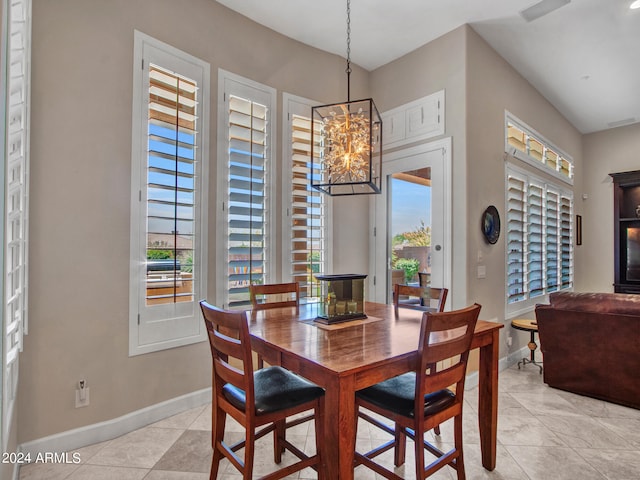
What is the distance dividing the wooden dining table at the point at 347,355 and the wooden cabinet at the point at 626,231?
5.66m

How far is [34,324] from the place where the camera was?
2084mm

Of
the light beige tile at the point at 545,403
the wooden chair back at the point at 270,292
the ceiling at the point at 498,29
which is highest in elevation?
the ceiling at the point at 498,29

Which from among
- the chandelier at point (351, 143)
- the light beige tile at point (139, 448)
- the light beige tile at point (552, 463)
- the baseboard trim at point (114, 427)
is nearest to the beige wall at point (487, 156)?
the light beige tile at point (552, 463)

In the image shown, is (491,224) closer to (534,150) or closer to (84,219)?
(534,150)

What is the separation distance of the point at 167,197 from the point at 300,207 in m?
1.30

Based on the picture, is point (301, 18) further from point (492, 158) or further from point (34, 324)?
point (34, 324)

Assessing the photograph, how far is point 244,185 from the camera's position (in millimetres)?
3125

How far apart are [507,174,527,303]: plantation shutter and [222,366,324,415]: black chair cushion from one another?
3.08 meters

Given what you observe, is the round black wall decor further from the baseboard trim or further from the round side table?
the baseboard trim

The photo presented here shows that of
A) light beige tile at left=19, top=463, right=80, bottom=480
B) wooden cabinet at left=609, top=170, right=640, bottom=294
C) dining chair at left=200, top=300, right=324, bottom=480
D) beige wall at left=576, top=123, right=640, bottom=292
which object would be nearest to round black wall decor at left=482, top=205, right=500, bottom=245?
dining chair at left=200, top=300, right=324, bottom=480

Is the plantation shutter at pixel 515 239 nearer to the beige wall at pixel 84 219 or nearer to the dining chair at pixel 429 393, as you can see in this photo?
the dining chair at pixel 429 393

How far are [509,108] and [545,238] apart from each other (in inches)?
77.8

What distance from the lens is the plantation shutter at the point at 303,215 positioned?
3.47 meters

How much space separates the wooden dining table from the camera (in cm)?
133
